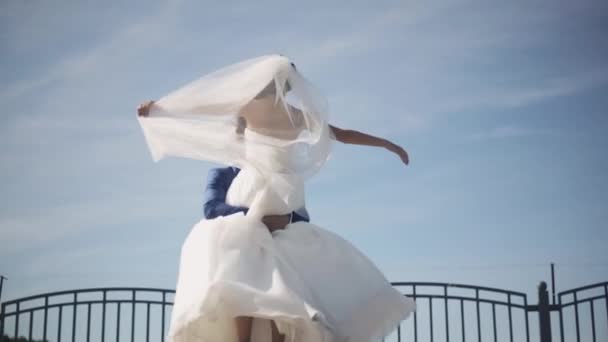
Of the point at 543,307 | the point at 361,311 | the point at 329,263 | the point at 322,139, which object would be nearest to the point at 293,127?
the point at 322,139

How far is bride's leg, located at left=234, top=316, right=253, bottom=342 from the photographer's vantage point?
13.4 feet

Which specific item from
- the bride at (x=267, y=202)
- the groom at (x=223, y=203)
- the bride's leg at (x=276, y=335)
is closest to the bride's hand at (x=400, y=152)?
the bride at (x=267, y=202)

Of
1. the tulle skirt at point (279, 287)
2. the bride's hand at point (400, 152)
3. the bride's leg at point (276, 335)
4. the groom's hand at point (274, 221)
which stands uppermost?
the bride's hand at point (400, 152)

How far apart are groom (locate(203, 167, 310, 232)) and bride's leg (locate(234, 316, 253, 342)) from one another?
1.80 feet

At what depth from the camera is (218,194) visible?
443 cm

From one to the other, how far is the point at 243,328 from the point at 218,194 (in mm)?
791

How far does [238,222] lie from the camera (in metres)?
4.17

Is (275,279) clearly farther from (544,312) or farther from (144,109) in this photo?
(544,312)

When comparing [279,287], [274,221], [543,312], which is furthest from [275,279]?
[543,312]

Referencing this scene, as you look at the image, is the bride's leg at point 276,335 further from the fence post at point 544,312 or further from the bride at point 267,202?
the fence post at point 544,312

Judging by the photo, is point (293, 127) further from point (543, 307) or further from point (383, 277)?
point (543, 307)

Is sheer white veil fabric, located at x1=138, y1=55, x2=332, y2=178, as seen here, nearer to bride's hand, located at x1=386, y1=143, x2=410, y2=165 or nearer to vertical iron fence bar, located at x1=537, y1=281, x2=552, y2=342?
bride's hand, located at x1=386, y1=143, x2=410, y2=165

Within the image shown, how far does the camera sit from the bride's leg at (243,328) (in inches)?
161

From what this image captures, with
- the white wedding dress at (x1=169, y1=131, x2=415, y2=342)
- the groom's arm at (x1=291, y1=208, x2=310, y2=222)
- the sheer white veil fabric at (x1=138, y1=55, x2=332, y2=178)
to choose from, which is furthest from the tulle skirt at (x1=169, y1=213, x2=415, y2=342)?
the sheer white veil fabric at (x1=138, y1=55, x2=332, y2=178)
